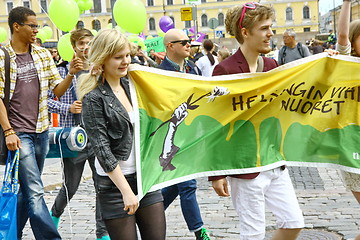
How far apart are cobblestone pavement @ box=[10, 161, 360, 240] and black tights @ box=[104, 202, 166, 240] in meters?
2.04

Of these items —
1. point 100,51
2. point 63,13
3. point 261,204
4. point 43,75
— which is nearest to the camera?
point 100,51

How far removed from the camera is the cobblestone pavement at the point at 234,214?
5.76m

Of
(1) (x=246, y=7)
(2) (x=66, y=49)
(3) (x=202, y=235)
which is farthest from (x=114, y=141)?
(2) (x=66, y=49)

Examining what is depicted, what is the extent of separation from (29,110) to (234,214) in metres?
2.56

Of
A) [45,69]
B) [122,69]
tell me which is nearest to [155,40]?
[45,69]

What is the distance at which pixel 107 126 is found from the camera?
141 inches

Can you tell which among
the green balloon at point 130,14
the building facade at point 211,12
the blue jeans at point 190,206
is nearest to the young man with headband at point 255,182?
the blue jeans at point 190,206

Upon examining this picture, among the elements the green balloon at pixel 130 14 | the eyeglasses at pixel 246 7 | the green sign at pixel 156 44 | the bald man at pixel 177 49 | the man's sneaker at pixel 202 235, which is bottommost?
the man's sneaker at pixel 202 235

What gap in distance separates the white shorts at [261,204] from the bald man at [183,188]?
149 cm

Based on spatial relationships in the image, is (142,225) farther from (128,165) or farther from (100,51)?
(100,51)

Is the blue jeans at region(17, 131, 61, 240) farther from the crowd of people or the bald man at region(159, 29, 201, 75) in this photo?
the bald man at region(159, 29, 201, 75)

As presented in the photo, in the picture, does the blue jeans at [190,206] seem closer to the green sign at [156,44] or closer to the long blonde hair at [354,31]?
the long blonde hair at [354,31]

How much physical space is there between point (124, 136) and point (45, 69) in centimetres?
166

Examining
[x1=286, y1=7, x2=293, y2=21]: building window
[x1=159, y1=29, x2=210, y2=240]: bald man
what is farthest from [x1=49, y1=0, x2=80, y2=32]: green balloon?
[x1=286, y1=7, x2=293, y2=21]: building window
